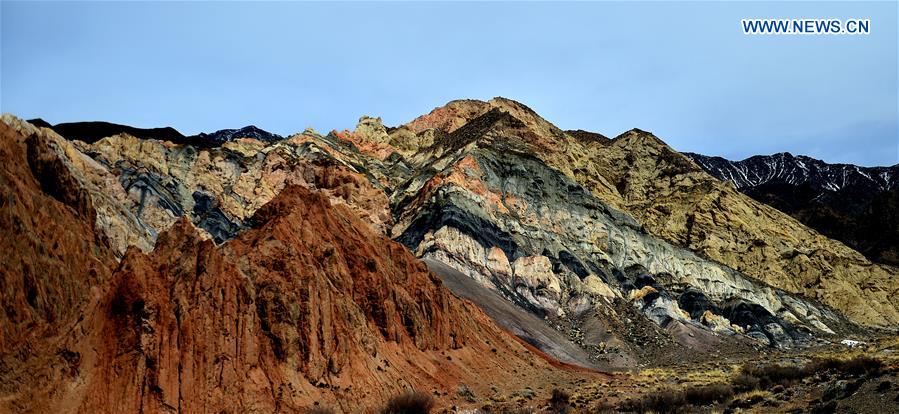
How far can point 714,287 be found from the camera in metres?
96.6

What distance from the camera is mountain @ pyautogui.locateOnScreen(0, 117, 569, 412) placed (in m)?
24.0

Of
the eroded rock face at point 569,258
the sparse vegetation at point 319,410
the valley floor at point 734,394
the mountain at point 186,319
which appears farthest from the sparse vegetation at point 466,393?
the eroded rock face at point 569,258

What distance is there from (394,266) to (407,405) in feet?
57.3

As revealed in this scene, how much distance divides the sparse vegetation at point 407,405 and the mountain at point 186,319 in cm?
186

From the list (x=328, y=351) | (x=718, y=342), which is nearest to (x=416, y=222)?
(x=718, y=342)

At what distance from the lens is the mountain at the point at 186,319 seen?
24.0 metres

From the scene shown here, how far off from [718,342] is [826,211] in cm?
8865

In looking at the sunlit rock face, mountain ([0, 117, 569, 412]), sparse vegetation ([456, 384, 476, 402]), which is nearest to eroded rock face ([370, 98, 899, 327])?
the sunlit rock face

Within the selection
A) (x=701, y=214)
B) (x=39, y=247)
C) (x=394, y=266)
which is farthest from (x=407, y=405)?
(x=701, y=214)

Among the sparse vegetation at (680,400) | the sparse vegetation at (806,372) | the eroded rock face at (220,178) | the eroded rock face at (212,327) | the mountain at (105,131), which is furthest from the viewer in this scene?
the mountain at (105,131)

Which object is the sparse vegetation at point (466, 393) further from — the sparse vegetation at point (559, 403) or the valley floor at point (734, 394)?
the sparse vegetation at point (559, 403)

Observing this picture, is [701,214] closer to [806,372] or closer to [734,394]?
[806,372]

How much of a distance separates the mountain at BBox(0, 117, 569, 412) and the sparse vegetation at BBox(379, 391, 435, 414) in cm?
186

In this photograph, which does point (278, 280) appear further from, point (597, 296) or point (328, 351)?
point (597, 296)
